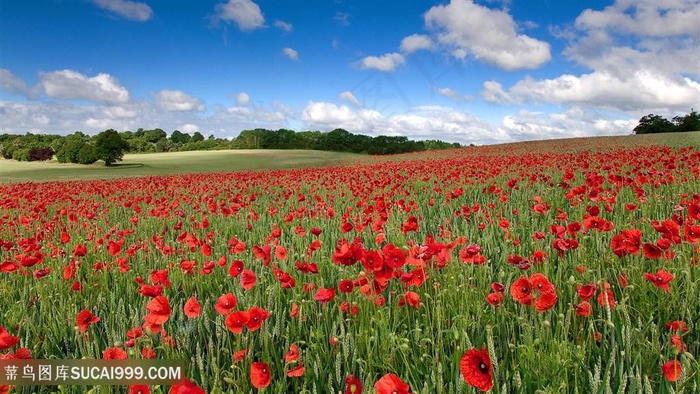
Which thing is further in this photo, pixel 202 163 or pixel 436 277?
pixel 202 163

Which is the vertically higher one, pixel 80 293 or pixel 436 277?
pixel 436 277

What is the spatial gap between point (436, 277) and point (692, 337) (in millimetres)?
1426

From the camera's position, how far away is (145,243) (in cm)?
499

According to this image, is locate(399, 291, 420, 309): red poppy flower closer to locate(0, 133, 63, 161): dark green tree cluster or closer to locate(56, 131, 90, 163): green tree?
locate(56, 131, 90, 163): green tree

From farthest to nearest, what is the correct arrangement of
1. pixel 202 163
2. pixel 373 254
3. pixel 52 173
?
pixel 202 163 < pixel 52 173 < pixel 373 254

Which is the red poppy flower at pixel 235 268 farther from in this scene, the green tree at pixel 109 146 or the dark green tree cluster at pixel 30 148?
the dark green tree cluster at pixel 30 148

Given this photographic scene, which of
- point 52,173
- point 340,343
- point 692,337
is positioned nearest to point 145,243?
point 340,343

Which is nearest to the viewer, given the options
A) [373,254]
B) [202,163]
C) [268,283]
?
[373,254]

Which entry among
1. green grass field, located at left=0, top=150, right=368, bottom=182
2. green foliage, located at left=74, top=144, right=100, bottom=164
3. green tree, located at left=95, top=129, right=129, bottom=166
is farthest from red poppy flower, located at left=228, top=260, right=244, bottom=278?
green foliage, located at left=74, top=144, right=100, bottom=164

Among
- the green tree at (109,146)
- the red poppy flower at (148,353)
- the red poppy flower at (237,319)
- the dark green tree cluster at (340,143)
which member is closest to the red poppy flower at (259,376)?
the red poppy flower at (237,319)

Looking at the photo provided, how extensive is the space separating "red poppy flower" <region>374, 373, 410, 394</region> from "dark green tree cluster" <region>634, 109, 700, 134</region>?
75654mm

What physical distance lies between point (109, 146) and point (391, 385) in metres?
47.5

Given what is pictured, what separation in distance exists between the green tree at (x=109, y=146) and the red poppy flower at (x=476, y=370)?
47166mm

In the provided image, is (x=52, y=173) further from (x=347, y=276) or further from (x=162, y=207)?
(x=347, y=276)
